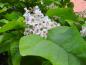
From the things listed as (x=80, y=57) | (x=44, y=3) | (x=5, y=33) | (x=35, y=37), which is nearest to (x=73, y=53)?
(x=80, y=57)

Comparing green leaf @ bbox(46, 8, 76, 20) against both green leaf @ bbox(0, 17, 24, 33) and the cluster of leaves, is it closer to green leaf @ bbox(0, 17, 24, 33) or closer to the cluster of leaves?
the cluster of leaves

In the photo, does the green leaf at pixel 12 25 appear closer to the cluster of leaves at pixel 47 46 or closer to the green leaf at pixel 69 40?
the cluster of leaves at pixel 47 46

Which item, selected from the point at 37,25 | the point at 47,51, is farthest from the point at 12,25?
the point at 47,51

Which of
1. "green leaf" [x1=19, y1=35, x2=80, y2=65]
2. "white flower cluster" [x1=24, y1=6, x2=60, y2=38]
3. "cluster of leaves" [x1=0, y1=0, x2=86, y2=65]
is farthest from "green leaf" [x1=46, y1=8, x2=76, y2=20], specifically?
"green leaf" [x1=19, y1=35, x2=80, y2=65]

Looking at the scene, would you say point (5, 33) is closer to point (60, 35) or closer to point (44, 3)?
point (60, 35)

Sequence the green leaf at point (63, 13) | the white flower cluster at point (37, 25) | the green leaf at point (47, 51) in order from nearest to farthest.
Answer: the green leaf at point (47, 51)
the white flower cluster at point (37, 25)
the green leaf at point (63, 13)

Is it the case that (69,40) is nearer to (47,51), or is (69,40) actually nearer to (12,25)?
(47,51)

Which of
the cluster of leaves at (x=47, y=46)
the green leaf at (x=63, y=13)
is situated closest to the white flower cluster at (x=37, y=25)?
the cluster of leaves at (x=47, y=46)
